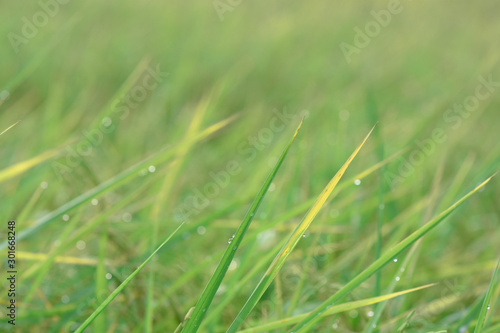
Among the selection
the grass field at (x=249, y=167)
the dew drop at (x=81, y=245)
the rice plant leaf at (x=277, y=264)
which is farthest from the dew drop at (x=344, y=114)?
the rice plant leaf at (x=277, y=264)

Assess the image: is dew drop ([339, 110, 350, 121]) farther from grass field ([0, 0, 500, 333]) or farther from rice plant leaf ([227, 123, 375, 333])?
rice plant leaf ([227, 123, 375, 333])

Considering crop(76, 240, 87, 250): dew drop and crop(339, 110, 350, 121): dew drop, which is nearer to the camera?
crop(76, 240, 87, 250): dew drop

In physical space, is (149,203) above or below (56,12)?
below

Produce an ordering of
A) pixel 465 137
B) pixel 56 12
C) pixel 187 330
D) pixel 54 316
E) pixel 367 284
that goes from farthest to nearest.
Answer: pixel 56 12 < pixel 465 137 < pixel 367 284 < pixel 54 316 < pixel 187 330

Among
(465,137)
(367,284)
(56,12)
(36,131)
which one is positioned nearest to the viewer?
(367,284)

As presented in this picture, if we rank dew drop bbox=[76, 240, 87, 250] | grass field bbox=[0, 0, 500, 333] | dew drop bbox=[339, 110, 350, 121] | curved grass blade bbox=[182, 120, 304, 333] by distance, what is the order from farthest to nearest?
1. dew drop bbox=[339, 110, 350, 121]
2. dew drop bbox=[76, 240, 87, 250]
3. grass field bbox=[0, 0, 500, 333]
4. curved grass blade bbox=[182, 120, 304, 333]

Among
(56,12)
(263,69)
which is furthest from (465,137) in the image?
(56,12)

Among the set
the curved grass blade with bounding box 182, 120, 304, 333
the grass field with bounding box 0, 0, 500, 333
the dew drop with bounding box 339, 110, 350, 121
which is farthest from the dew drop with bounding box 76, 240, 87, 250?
the dew drop with bounding box 339, 110, 350, 121

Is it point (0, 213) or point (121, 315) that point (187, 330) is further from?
point (0, 213)

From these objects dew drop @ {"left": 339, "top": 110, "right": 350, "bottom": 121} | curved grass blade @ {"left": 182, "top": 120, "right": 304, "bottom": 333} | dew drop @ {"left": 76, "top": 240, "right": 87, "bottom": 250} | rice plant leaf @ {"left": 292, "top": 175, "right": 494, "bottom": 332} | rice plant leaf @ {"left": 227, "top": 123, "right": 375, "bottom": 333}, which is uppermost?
dew drop @ {"left": 76, "top": 240, "right": 87, "bottom": 250}
